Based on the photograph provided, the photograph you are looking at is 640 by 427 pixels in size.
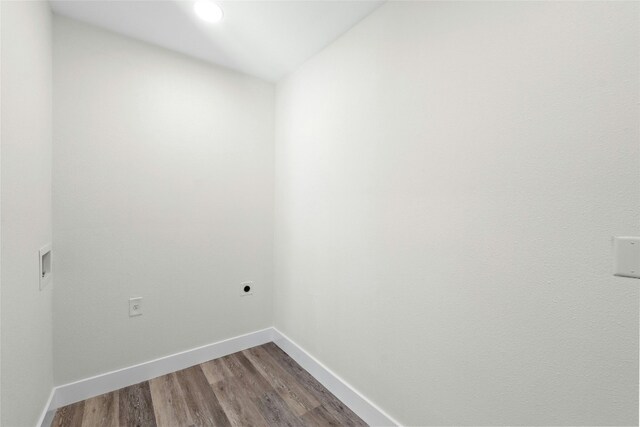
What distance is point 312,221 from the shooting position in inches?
78.1

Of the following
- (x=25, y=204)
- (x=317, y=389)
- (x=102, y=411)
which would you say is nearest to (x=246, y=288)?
(x=317, y=389)

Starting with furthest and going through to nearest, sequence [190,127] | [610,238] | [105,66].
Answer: [190,127]
[105,66]
[610,238]

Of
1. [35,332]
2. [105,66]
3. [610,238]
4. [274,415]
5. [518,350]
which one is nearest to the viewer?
[610,238]

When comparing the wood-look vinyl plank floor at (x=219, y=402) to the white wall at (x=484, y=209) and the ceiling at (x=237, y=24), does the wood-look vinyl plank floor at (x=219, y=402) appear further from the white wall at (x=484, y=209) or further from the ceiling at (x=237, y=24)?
the ceiling at (x=237, y=24)

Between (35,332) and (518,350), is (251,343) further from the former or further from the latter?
(518,350)

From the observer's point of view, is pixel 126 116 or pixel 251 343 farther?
pixel 251 343

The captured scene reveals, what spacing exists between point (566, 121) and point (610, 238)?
0.38m

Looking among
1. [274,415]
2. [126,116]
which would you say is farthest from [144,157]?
[274,415]

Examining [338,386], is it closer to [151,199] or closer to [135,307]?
[135,307]

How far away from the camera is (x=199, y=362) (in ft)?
6.73

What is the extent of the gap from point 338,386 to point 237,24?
2.31 meters

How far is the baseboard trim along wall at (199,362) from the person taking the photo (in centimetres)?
153

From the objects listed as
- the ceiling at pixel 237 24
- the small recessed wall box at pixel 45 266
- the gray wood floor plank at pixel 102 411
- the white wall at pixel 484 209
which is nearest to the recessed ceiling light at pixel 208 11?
the ceiling at pixel 237 24

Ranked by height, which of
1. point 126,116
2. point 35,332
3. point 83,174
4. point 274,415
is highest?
point 126,116
